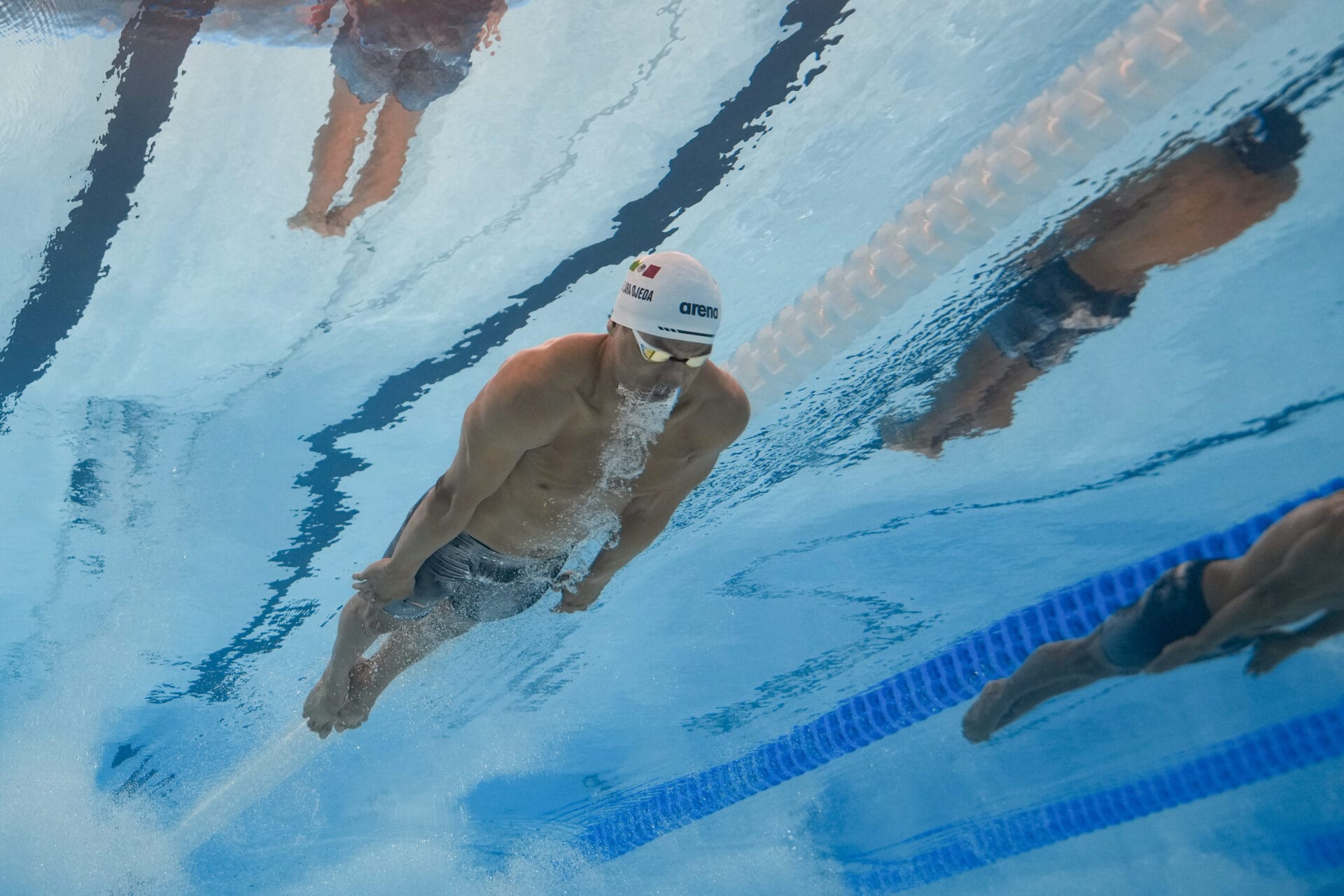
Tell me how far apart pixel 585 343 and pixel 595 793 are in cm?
1142

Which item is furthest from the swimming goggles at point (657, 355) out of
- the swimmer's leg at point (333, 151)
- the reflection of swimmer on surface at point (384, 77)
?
the swimmer's leg at point (333, 151)

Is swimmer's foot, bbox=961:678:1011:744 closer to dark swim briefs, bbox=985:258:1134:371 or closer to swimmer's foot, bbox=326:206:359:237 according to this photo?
dark swim briefs, bbox=985:258:1134:371

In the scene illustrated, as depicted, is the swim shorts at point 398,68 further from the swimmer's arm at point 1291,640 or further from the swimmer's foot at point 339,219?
the swimmer's arm at point 1291,640

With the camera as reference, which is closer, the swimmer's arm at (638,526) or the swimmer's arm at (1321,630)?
the swimmer's arm at (638,526)

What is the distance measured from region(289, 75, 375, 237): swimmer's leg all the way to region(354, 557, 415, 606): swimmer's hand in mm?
1908

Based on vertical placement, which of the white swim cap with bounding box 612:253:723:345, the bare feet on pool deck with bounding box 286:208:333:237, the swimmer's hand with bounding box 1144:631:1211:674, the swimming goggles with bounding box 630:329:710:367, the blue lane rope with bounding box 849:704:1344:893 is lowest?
the blue lane rope with bounding box 849:704:1344:893

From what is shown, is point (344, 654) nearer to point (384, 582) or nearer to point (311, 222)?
point (384, 582)

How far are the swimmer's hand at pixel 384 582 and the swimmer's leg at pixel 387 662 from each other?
0.74 metres

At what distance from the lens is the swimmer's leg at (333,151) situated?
4.07 meters

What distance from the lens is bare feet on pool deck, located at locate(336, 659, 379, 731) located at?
5.12 metres

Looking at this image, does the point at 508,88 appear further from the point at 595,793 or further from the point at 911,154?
the point at 595,793

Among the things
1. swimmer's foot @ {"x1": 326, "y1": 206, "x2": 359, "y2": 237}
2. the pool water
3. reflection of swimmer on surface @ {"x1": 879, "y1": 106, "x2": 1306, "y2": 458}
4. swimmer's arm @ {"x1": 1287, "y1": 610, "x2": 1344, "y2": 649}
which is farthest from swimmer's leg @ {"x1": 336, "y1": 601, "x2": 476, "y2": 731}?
swimmer's arm @ {"x1": 1287, "y1": 610, "x2": 1344, "y2": 649}

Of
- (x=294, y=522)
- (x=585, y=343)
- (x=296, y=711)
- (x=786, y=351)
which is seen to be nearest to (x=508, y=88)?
(x=585, y=343)

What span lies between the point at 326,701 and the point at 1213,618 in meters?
5.42
